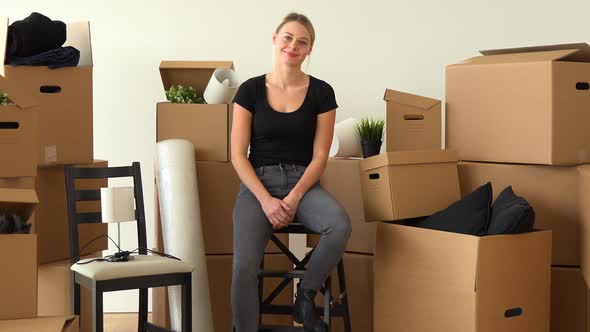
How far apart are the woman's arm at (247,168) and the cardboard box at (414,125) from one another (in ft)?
2.14

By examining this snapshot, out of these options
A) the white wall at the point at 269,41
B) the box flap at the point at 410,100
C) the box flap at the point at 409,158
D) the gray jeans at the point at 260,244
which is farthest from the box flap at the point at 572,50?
the gray jeans at the point at 260,244

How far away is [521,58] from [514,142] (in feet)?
1.01

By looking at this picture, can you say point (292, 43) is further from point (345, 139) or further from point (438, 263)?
point (438, 263)

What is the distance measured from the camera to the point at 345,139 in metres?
3.68

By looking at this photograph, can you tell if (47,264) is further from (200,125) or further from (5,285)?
(5,285)

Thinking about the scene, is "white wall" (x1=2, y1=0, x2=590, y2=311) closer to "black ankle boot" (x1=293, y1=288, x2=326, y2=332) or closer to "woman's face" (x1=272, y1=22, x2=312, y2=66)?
"woman's face" (x1=272, y1=22, x2=312, y2=66)

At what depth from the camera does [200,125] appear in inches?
143

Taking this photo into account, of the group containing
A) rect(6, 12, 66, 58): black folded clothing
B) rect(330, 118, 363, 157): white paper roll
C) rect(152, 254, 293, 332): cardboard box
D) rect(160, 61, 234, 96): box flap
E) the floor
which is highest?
rect(6, 12, 66, 58): black folded clothing

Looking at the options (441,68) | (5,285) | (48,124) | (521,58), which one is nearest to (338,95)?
(441,68)

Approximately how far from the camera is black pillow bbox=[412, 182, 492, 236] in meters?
2.96

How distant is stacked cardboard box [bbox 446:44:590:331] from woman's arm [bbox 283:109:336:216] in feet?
1.89

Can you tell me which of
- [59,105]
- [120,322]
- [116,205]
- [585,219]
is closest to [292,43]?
[116,205]

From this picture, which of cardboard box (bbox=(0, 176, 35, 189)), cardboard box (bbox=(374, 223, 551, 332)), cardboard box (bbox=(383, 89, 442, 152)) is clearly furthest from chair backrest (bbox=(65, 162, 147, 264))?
cardboard box (bbox=(383, 89, 442, 152))

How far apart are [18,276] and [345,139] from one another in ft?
5.29
